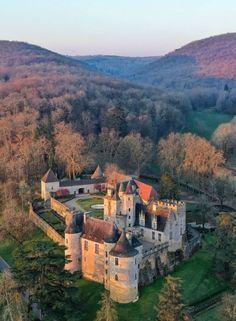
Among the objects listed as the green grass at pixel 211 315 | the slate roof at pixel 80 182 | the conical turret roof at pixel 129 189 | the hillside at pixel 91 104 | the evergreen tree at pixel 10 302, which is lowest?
the green grass at pixel 211 315

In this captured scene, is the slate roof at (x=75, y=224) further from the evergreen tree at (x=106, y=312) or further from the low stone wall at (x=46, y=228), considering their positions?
the evergreen tree at (x=106, y=312)

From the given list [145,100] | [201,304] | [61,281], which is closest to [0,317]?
[61,281]

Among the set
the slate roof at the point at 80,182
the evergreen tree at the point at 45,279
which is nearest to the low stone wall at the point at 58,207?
the slate roof at the point at 80,182

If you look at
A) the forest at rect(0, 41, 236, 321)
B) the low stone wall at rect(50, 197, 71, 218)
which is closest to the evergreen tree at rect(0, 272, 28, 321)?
the forest at rect(0, 41, 236, 321)

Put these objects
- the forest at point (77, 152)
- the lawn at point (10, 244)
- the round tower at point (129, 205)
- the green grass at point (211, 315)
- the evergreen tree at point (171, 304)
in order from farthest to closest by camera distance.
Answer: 1. the lawn at point (10, 244)
2. the round tower at point (129, 205)
3. the green grass at point (211, 315)
4. the forest at point (77, 152)
5. the evergreen tree at point (171, 304)

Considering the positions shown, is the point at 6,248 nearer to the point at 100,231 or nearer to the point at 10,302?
the point at 100,231

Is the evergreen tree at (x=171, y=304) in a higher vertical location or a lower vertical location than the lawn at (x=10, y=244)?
higher

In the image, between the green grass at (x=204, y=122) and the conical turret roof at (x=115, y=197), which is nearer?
the conical turret roof at (x=115, y=197)
